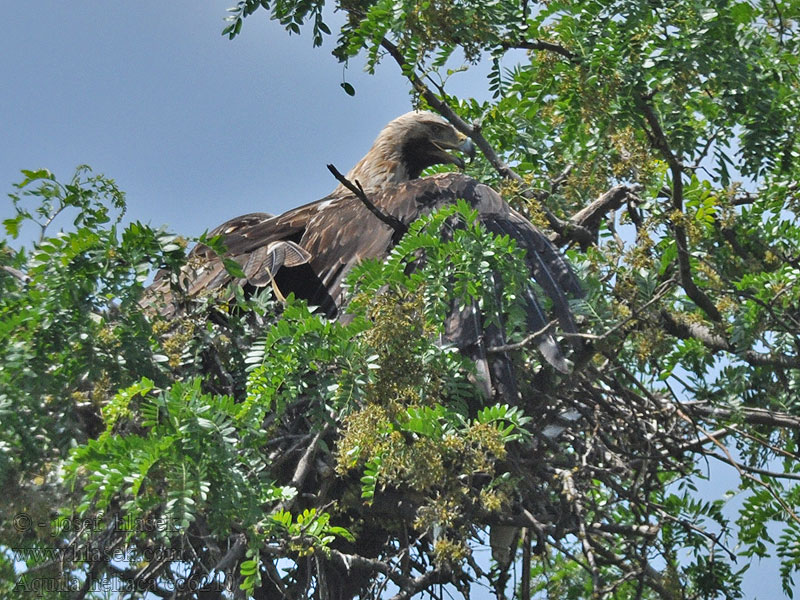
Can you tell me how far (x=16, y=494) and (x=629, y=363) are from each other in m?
2.84

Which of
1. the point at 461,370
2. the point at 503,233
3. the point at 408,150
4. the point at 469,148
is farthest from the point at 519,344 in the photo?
the point at 408,150

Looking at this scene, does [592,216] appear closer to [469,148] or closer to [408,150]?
[469,148]

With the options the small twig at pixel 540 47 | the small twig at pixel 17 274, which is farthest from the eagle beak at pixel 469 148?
the small twig at pixel 17 274

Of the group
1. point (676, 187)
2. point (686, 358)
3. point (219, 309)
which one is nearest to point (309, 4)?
point (219, 309)

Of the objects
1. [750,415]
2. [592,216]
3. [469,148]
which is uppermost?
[469,148]

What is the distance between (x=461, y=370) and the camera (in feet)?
13.9

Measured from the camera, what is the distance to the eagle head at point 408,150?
7.33 meters

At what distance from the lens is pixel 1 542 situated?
11.7 feet

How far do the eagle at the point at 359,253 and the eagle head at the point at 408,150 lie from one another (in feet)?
3.60

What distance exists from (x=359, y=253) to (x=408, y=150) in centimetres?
241

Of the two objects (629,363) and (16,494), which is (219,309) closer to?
(16,494)

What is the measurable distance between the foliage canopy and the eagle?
133 millimetres

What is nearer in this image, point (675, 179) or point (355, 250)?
point (675, 179)

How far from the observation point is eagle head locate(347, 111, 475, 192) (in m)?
7.33
